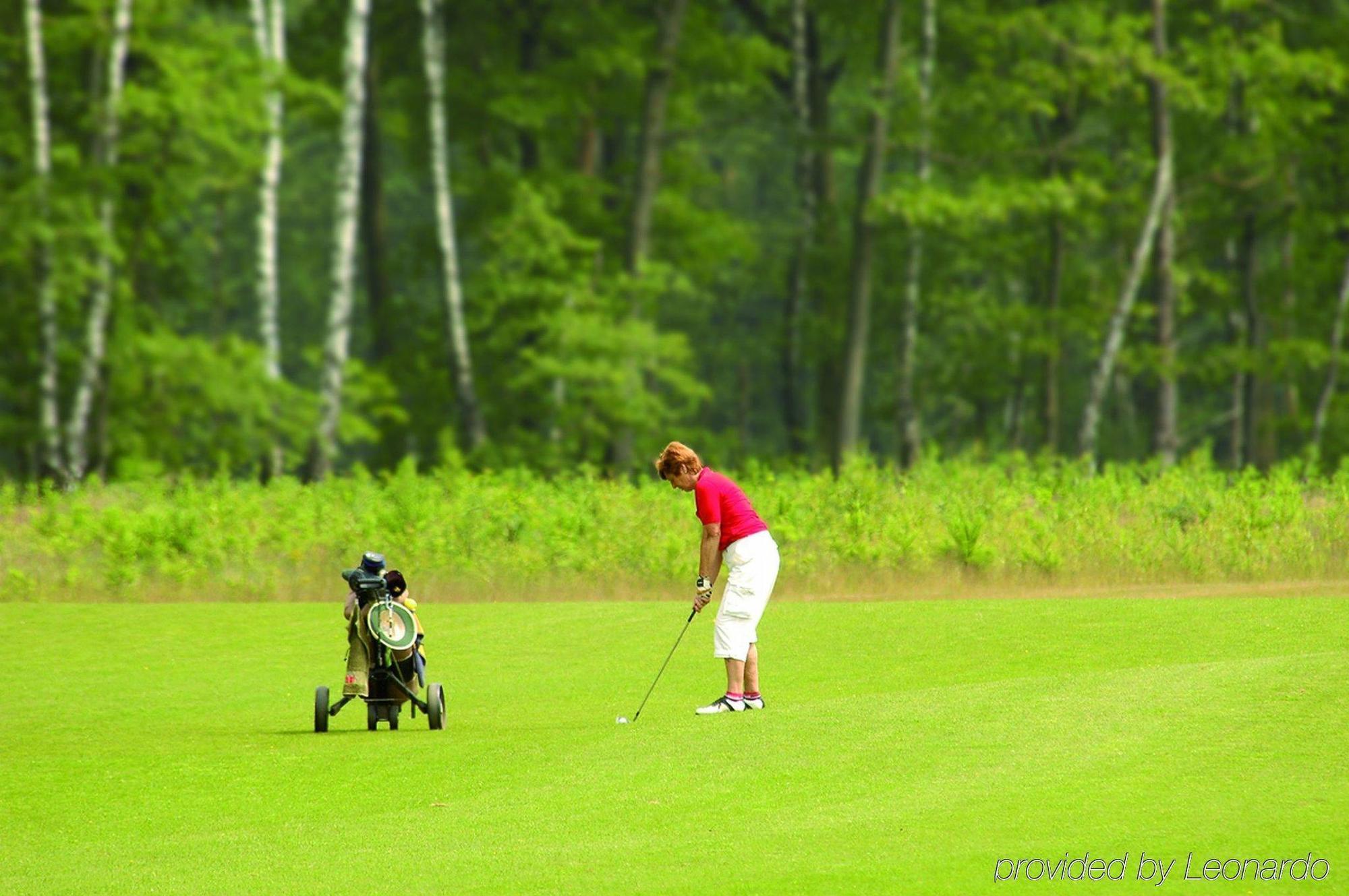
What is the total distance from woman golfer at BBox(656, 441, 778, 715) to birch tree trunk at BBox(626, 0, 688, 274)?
22.6 metres

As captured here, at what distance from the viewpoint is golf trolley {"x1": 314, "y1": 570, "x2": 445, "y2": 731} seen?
1133cm

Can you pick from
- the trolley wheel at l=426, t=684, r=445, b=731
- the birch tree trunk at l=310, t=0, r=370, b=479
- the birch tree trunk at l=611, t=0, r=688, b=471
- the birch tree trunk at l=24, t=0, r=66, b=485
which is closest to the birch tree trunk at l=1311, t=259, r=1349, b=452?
the birch tree trunk at l=611, t=0, r=688, b=471

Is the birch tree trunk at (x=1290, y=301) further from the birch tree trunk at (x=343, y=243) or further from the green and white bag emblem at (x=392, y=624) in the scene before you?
the green and white bag emblem at (x=392, y=624)

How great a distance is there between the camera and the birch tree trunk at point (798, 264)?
1565 inches

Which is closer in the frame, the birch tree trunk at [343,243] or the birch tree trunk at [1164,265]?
the birch tree trunk at [343,243]

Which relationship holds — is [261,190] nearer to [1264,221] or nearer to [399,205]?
[1264,221]

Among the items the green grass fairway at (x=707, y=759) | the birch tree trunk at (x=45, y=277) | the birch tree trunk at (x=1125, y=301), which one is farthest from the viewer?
the birch tree trunk at (x=1125, y=301)

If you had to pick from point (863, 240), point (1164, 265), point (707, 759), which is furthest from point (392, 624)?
point (1164, 265)

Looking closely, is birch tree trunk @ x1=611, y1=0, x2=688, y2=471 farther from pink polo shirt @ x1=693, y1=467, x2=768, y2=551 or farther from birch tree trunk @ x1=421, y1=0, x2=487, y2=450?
pink polo shirt @ x1=693, y1=467, x2=768, y2=551

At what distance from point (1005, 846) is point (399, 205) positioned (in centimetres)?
5473

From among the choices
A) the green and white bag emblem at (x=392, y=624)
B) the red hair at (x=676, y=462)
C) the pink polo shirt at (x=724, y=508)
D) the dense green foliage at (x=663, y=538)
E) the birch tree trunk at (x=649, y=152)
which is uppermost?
the birch tree trunk at (x=649, y=152)

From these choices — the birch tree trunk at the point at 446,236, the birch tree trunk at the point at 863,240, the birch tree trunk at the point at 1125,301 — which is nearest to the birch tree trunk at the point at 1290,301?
the birch tree trunk at the point at 1125,301

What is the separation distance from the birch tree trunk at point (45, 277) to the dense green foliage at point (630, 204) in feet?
0.58

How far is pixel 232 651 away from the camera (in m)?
15.9
